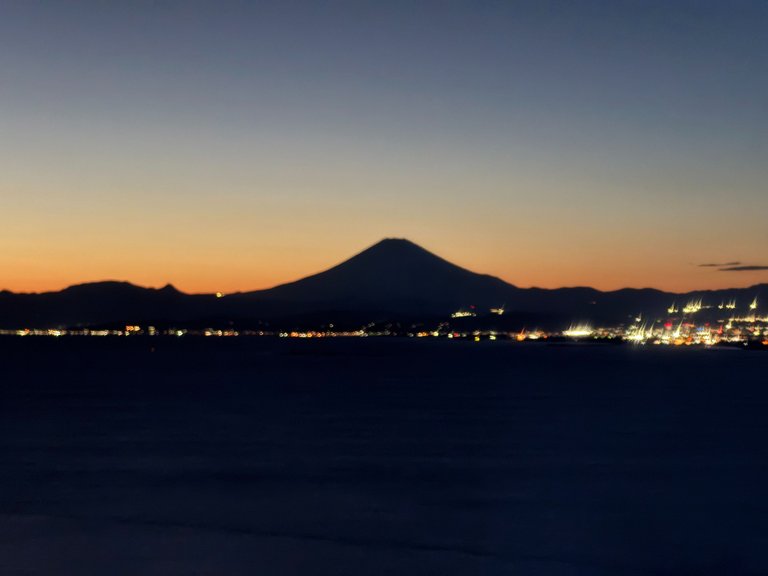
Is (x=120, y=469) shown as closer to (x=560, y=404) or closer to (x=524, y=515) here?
(x=524, y=515)

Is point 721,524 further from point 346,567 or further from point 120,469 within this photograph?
point 120,469

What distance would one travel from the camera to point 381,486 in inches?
822

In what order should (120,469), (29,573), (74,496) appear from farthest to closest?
(120,469), (74,496), (29,573)

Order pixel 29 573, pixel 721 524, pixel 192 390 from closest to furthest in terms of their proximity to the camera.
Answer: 1. pixel 29 573
2. pixel 721 524
3. pixel 192 390

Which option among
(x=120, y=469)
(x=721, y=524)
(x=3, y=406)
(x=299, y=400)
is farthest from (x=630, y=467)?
(x=3, y=406)

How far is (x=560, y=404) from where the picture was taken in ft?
152

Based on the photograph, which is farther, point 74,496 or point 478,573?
point 74,496

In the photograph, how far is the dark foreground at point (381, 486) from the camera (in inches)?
532

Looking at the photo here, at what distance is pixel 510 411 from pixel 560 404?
16.6 feet

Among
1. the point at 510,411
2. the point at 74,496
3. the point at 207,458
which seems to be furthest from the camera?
the point at 510,411

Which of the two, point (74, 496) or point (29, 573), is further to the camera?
point (74, 496)

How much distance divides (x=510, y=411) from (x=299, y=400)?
36.0ft

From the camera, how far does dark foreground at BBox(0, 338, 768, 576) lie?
44.4ft

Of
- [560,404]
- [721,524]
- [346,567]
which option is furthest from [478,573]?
[560,404]
